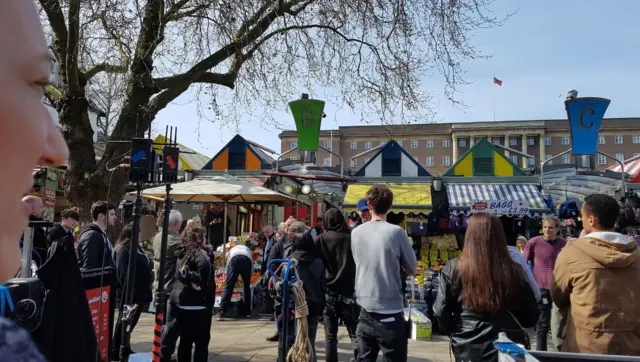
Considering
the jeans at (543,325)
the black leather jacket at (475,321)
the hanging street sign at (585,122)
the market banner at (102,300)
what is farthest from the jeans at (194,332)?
the hanging street sign at (585,122)

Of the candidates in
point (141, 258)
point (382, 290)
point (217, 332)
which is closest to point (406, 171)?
point (217, 332)

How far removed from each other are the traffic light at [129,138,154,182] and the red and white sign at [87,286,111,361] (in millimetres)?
1039

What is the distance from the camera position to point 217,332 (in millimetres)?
7523

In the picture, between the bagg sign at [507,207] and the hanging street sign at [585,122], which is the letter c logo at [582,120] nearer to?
the hanging street sign at [585,122]

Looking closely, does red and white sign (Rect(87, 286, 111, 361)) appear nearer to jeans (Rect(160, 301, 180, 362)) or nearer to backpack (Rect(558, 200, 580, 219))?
jeans (Rect(160, 301, 180, 362))

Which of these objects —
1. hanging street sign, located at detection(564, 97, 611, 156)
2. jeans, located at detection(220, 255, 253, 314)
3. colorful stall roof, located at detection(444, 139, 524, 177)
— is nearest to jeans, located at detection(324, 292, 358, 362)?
jeans, located at detection(220, 255, 253, 314)

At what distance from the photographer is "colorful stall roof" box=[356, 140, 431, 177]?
563 inches

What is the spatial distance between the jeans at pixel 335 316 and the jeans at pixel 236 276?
334cm

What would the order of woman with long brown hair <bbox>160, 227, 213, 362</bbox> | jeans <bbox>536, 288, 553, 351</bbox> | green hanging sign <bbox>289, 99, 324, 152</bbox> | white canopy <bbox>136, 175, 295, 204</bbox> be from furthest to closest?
green hanging sign <bbox>289, 99, 324, 152</bbox> < white canopy <bbox>136, 175, 295, 204</bbox> < jeans <bbox>536, 288, 553, 351</bbox> < woman with long brown hair <bbox>160, 227, 213, 362</bbox>

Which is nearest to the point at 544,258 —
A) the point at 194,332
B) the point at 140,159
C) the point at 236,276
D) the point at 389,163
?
the point at 194,332

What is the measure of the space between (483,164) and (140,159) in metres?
12.0

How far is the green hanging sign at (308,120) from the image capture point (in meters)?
13.2

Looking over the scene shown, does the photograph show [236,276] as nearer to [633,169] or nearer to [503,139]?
[633,169]

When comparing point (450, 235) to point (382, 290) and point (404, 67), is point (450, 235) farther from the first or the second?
point (382, 290)
